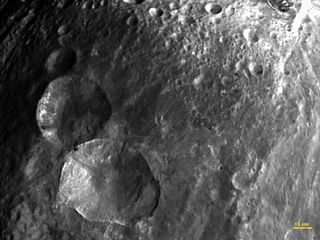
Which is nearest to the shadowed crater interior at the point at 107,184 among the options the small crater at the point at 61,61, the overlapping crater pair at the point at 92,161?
the overlapping crater pair at the point at 92,161

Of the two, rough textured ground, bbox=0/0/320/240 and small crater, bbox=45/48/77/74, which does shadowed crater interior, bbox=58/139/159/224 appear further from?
small crater, bbox=45/48/77/74

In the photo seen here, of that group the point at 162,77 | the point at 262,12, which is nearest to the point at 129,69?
the point at 162,77

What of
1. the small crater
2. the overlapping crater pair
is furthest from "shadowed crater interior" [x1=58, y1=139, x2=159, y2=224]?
the small crater

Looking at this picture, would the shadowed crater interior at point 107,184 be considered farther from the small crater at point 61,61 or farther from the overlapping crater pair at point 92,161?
the small crater at point 61,61

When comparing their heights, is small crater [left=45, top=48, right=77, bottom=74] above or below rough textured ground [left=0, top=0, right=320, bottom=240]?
above

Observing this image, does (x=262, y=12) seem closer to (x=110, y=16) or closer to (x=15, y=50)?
(x=110, y=16)

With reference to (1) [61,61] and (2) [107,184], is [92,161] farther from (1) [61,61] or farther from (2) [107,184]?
(1) [61,61]

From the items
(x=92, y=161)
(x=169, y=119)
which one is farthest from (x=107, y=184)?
(x=169, y=119)

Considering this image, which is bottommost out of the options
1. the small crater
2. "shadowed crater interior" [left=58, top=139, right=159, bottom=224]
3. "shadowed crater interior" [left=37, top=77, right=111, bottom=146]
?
"shadowed crater interior" [left=58, top=139, right=159, bottom=224]
